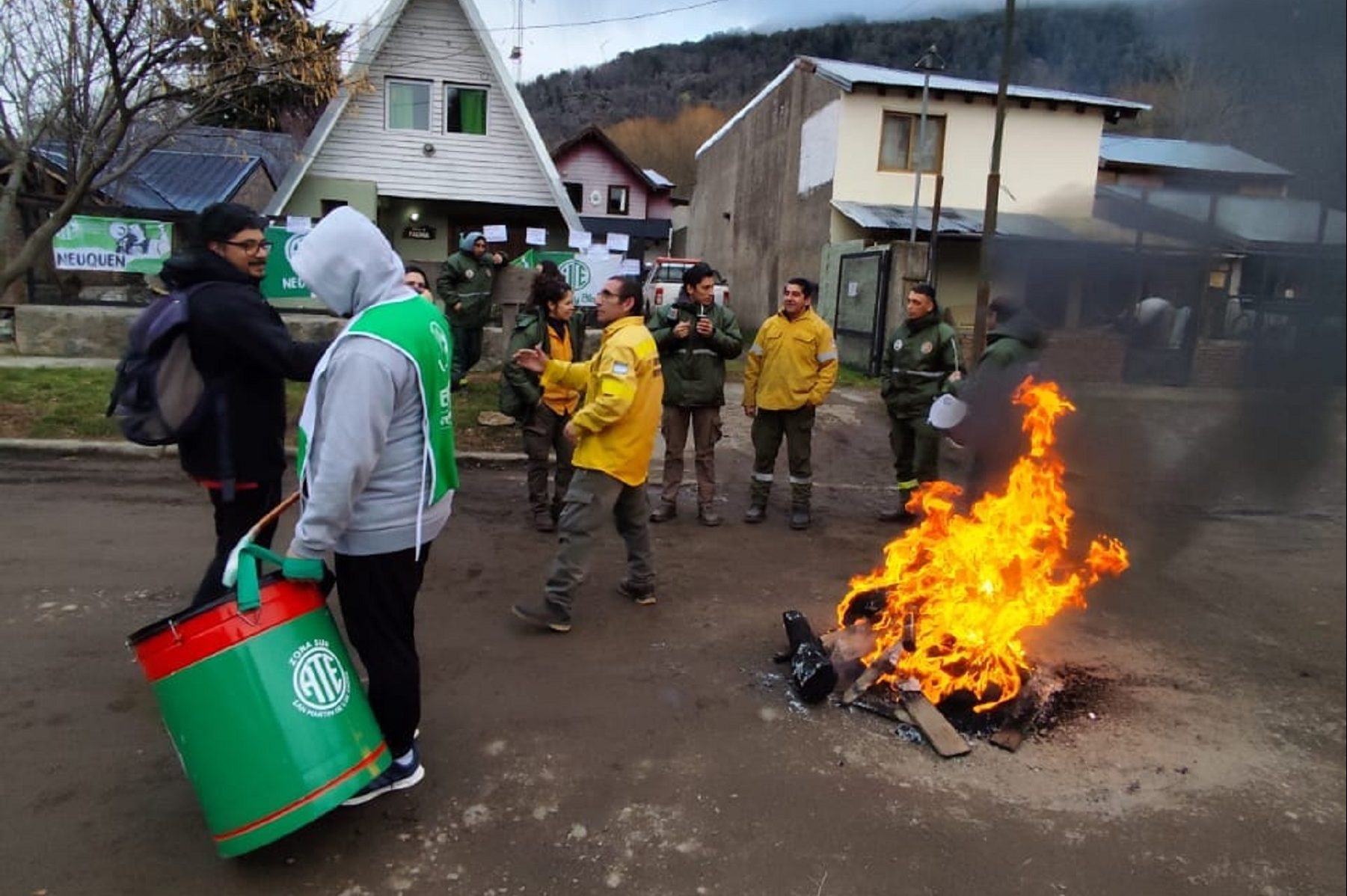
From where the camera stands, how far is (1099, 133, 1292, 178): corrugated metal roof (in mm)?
2757

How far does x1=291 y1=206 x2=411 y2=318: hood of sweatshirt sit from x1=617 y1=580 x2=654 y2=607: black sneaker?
105 inches

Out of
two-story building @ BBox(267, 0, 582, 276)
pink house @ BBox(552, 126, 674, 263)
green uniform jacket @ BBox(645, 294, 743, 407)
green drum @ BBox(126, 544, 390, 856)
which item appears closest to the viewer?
green drum @ BBox(126, 544, 390, 856)

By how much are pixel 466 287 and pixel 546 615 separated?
256 inches

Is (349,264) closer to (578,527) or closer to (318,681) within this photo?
(318,681)

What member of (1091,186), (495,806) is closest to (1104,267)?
(1091,186)

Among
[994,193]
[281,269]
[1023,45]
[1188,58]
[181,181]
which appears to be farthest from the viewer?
[181,181]

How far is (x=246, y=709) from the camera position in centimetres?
254

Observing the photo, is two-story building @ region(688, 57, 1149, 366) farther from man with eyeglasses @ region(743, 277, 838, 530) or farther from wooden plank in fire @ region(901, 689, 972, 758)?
wooden plank in fire @ region(901, 689, 972, 758)

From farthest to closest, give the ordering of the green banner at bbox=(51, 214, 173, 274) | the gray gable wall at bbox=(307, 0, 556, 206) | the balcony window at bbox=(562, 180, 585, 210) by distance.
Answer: the balcony window at bbox=(562, 180, 585, 210), the gray gable wall at bbox=(307, 0, 556, 206), the green banner at bbox=(51, 214, 173, 274)

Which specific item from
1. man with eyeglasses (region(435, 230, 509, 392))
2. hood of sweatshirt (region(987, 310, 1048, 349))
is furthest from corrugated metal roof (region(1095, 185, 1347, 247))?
man with eyeglasses (region(435, 230, 509, 392))

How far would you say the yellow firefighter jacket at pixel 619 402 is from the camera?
14.7 feet

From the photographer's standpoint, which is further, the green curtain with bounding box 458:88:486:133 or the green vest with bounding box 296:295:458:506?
the green curtain with bounding box 458:88:486:133

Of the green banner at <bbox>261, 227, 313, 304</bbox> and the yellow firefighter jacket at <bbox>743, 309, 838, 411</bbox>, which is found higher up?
the green banner at <bbox>261, 227, 313, 304</bbox>

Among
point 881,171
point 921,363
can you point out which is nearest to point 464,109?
point 881,171
